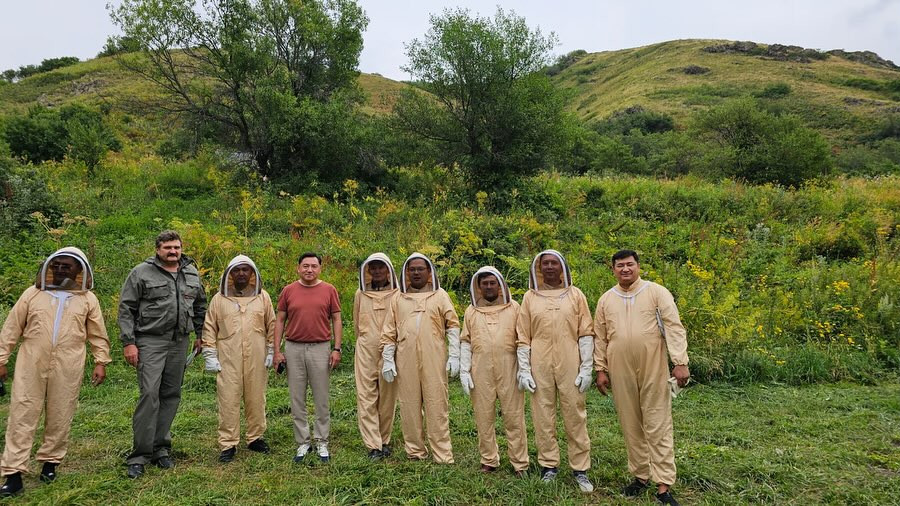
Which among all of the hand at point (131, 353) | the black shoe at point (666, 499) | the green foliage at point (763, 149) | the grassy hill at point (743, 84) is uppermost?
the grassy hill at point (743, 84)

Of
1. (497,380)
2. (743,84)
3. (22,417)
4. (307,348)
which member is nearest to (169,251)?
(307,348)

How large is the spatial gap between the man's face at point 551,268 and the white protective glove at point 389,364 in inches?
55.1

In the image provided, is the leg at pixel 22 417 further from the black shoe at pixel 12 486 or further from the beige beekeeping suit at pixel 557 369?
the beige beekeeping suit at pixel 557 369

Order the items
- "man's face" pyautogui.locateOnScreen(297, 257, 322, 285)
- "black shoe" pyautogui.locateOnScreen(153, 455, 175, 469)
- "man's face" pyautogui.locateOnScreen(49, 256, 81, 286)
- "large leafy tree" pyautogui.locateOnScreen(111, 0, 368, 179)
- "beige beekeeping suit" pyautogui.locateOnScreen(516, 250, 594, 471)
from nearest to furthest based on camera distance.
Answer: "beige beekeeping suit" pyautogui.locateOnScreen(516, 250, 594, 471)
"man's face" pyautogui.locateOnScreen(49, 256, 81, 286)
"black shoe" pyautogui.locateOnScreen(153, 455, 175, 469)
"man's face" pyautogui.locateOnScreen(297, 257, 322, 285)
"large leafy tree" pyautogui.locateOnScreen(111, 0, 368, 179)

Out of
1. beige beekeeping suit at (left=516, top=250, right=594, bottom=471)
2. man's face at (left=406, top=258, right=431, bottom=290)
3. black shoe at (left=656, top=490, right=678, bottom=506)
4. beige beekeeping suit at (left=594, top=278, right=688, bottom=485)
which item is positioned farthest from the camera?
man's face at (left=406, top=258, right=431, bottom=290)

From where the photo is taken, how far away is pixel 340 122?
535 inches

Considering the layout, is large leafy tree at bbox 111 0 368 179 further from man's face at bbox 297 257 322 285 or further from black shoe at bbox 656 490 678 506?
black shoe at bbox 656 490 678 506

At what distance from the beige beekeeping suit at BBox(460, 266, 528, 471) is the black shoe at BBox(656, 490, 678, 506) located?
3.16 feet

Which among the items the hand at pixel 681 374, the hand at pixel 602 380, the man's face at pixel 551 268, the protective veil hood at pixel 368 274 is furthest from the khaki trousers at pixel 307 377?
the hand at pixel 681 374

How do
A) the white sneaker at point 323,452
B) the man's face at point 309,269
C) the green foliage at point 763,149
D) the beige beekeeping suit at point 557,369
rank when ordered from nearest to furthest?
the beige beekeeping suit at point 557,369, the white sneaker at point 323,452, the man's face at point 309,269, the green foliage at point 763,149

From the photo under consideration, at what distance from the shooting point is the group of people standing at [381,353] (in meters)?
Answer: 3.64

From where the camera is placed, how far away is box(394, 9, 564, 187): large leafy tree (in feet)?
44.5

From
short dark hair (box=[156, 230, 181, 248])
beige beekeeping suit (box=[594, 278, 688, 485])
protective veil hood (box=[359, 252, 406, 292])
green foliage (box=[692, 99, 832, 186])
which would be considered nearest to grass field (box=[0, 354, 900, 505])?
beige beekeeping suit (box=[594, 278, 688, 485])

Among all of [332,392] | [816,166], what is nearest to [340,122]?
[332,392]
